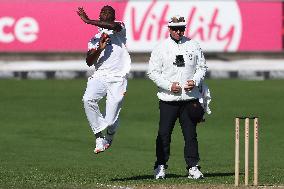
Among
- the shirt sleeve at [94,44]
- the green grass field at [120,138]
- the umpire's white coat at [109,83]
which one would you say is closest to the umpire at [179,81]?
the green grass field at [120,138]

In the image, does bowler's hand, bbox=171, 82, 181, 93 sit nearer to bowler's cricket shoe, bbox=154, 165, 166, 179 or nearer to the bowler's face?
bowler's cricket shoe, bbox=154, 165, 166, 179

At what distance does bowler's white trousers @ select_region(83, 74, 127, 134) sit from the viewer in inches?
736

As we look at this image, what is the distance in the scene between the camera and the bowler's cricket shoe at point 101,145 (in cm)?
1855

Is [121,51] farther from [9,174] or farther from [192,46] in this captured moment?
[9,174]

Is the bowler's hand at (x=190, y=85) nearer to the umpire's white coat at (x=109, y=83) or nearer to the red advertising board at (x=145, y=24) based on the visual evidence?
the umpire's white coat at (x=109, y=83)

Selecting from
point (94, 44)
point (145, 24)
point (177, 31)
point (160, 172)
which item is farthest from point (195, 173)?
point (145, 24)

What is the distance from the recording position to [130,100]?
33.0 metres

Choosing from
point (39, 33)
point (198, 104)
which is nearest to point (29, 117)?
point (39, 33)

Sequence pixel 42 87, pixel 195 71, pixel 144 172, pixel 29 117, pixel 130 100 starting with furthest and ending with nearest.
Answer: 1. pixel 42 87
2. pixel 130 100
3. pixel 29 117
4. pixel 144 172
5. pixel 195 71

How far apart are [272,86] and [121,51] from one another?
17.4 meters

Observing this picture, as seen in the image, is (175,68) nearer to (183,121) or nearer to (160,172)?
(183,121)

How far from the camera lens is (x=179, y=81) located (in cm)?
1802

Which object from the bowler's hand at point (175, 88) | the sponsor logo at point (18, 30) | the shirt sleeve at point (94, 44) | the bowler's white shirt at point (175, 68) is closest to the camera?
the bowler's hand at point (175, 88)

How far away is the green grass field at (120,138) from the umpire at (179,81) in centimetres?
61
